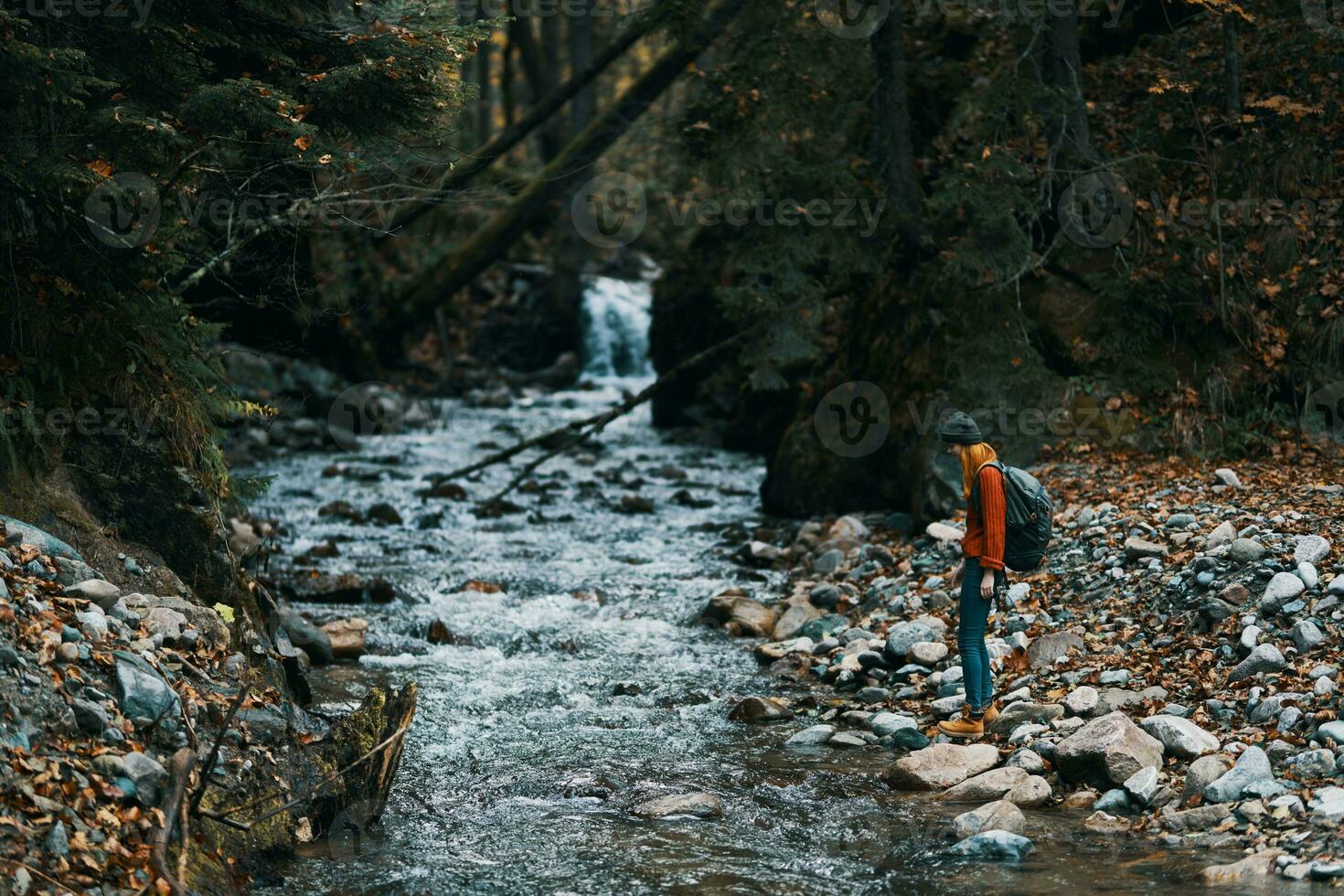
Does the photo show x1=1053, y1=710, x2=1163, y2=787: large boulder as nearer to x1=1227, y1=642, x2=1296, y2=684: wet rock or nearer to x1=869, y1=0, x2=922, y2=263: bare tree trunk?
x1=1227, y1=642, x2=1296, y2=684: wet rock

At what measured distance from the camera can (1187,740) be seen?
252 inches

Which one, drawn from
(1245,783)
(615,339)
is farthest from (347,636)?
(615,339)

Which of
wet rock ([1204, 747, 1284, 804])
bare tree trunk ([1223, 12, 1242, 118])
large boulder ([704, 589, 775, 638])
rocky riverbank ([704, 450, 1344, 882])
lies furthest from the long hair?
bare tree trunk ([1223, 12, 1242, 118])

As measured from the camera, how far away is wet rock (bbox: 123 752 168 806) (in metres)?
4.79

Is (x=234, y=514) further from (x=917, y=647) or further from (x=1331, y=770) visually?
(x=1331, y=770)

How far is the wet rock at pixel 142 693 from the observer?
519 cm

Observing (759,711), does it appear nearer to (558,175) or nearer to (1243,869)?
(1243,869)

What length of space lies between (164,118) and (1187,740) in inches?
279

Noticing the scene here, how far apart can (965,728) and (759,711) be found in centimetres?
147

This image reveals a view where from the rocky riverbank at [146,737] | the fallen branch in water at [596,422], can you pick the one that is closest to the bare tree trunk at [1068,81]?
the fallen branch in water at [596,422]

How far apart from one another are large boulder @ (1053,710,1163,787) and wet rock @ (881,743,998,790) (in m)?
0.48

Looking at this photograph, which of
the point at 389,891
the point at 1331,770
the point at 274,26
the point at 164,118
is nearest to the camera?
the point at 389,891

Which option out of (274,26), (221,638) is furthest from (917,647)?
(274,26)

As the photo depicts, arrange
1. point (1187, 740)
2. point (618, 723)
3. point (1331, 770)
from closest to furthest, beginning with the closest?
point (1331, 770)
point (1187, 740)
point (618, 723)
